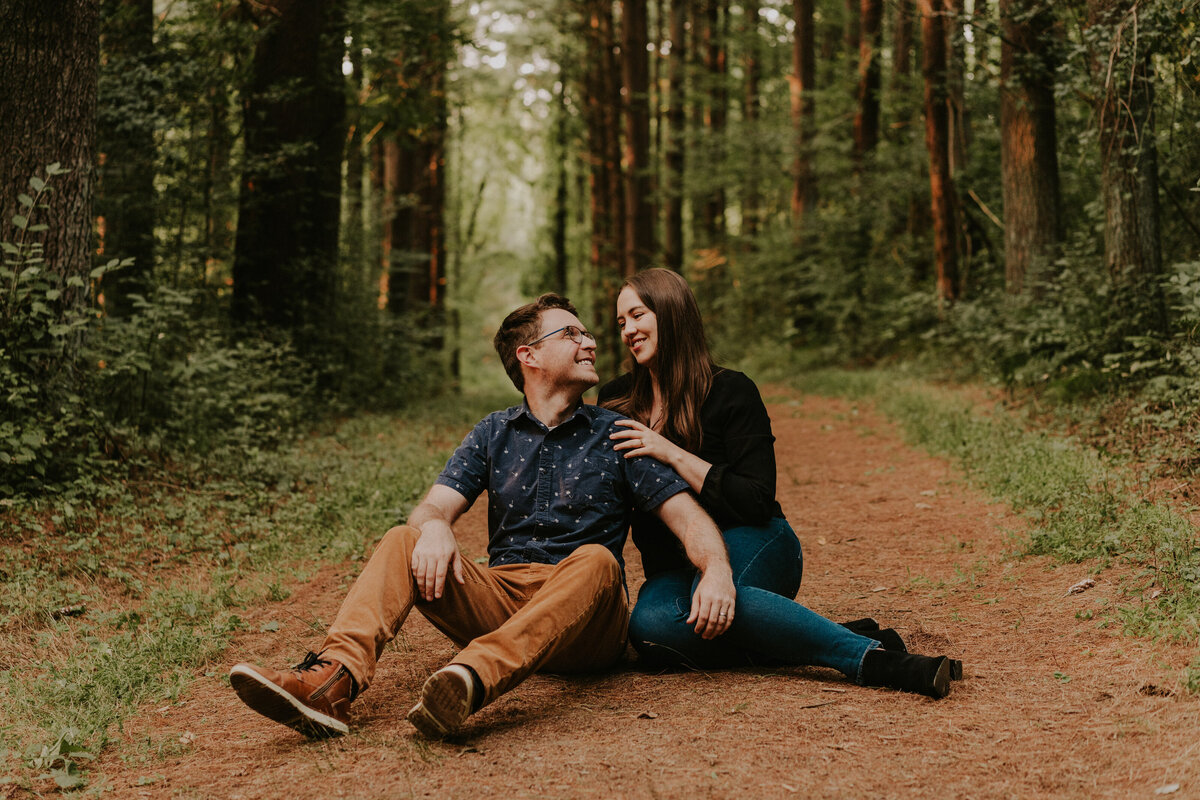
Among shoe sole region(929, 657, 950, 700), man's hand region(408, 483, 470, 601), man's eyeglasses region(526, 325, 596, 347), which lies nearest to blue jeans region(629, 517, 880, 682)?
shoe sole region(929, 657, 950, 700)

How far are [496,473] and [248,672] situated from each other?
1351 mm

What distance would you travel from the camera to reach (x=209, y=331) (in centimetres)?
977

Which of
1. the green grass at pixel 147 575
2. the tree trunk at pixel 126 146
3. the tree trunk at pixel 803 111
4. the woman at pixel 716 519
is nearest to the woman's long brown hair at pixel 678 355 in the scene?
the woman at pixel 716 519

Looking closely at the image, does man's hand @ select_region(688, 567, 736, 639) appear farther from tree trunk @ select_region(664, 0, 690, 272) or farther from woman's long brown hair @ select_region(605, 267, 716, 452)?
tree trunk @ select_region(664, 0, 690, 272)

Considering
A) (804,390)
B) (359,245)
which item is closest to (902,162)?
(804,390)

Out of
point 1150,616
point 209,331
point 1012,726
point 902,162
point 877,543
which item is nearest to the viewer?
point 1012,726

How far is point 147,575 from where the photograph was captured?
18.6ft

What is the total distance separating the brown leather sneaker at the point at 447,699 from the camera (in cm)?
304

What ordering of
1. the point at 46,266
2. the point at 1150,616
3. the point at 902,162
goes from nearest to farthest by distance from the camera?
the point at 1150,616, the point at 46,266, the point at 902,162

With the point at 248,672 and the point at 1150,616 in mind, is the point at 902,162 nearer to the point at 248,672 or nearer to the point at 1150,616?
the point at 1150,616

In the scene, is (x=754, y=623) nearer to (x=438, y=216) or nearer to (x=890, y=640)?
(x=890, y=640)

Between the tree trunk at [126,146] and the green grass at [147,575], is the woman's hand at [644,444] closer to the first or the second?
the green grass at [147,575]

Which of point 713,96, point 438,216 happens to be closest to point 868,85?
point 713,96

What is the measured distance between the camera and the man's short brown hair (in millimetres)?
4070
